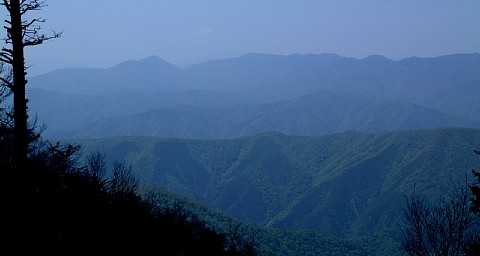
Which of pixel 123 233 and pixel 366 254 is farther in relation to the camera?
pixel 366 254

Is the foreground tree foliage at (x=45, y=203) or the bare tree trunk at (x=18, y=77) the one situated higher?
the bare tree trunk at (x=18, y=77)

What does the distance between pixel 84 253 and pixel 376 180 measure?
635 feet

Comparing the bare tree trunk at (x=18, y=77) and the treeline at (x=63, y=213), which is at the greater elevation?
the bare tree trunk at (x=18, y=77)

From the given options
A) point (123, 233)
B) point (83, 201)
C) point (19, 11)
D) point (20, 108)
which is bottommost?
point (123, 233)

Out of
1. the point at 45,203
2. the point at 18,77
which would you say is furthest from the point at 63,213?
the point at 18,77

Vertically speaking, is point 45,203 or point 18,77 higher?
point 18,77

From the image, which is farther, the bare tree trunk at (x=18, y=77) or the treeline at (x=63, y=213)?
the treeline at (x=63, y=213)

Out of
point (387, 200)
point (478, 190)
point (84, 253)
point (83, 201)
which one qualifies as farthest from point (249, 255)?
point (387, 200)

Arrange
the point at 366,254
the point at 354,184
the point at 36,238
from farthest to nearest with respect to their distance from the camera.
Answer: the point at 354,184, the point at 366,254, the point at 36,238

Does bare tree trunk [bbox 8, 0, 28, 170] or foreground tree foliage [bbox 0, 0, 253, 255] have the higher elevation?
bare tree trunk [bbox 8, 0, 28, 170]

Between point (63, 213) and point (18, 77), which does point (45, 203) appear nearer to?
point (63, 213)

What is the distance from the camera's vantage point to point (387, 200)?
579ft

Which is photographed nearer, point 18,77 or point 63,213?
point 18,77

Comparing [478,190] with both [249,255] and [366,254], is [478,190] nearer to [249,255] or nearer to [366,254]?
[249,255]
